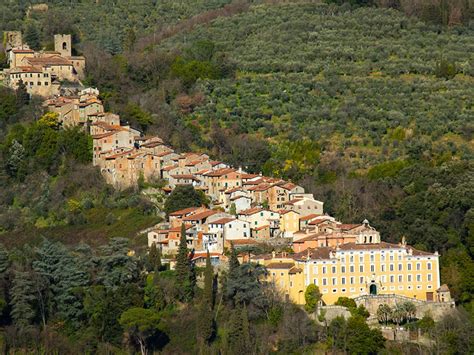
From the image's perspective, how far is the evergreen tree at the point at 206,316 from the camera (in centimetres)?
6888

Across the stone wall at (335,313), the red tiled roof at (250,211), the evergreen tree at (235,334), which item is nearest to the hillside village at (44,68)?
the red tiled roof at (250,211)

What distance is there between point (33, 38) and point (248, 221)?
112 feet

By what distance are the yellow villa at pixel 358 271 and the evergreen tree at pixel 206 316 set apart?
259cm

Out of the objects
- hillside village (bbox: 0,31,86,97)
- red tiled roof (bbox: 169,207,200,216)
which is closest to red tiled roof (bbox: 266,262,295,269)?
red tiled roof (bbox: 169,207,200,216)

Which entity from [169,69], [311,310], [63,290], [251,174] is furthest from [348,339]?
[169,69]

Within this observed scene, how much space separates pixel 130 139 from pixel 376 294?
22102mm

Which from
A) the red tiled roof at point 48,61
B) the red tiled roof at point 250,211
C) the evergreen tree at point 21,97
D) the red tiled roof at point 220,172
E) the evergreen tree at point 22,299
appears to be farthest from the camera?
the red tiled roof at point 48,61

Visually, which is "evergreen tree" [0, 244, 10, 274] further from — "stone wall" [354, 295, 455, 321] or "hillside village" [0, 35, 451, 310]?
"stone wall" [354, 295, 455, 321]

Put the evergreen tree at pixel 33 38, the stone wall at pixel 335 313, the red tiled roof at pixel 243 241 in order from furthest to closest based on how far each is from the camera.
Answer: the evergreen tree at pixel 33 38, the red tiled roof at pixel 243 241, the stone wall at pixel 335 313

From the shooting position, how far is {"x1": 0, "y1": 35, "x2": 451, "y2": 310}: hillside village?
2753 inches

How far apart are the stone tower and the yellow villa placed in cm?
3564

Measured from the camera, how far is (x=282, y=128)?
96.8m

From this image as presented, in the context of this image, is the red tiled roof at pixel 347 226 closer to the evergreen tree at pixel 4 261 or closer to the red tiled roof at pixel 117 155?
the red tiled roof at pixel 117 155

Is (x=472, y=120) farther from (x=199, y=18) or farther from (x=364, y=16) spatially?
(x=199, y=18)
